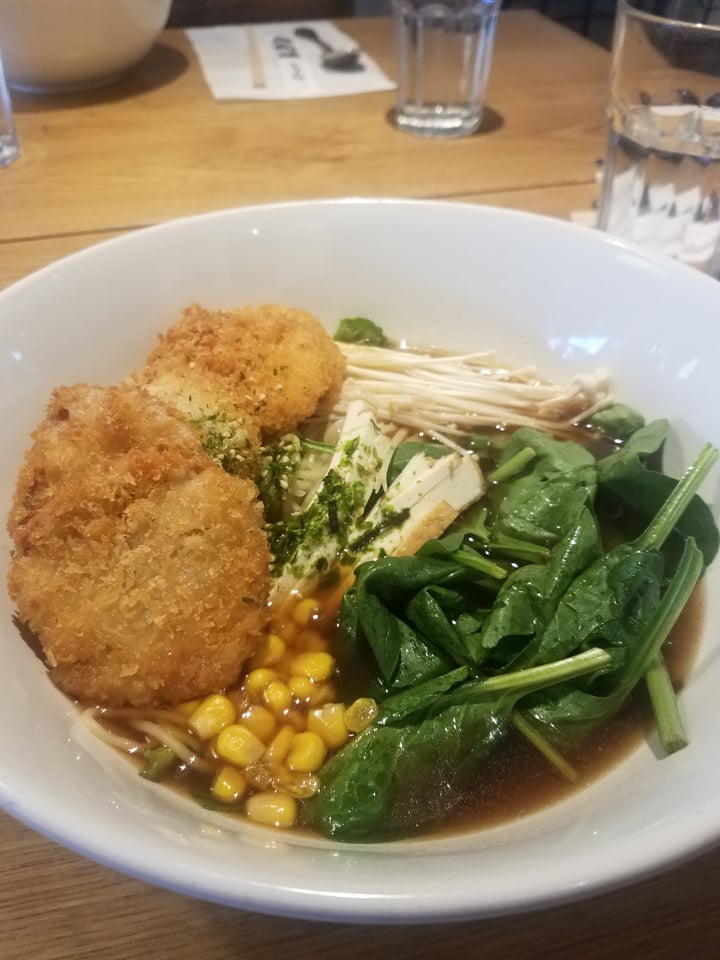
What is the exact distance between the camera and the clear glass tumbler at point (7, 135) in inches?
104

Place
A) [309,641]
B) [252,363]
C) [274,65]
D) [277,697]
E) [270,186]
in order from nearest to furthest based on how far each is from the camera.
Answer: [277,697] → [309,641] → [252,363] → [270,186] → [274,65]

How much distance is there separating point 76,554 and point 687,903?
41.4 inches

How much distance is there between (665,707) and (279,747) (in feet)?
Result: 2.08

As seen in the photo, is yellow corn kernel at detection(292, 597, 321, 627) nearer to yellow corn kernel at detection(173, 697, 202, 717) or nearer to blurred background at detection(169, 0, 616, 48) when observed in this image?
yellow corn kernel at detection(173, 697, 202, 717)

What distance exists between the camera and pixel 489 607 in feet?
4.71

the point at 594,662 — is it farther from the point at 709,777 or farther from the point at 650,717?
the point at 709,777

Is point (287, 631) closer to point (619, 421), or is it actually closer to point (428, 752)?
point (428, 752)

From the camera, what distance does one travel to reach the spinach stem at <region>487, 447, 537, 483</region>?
177cm

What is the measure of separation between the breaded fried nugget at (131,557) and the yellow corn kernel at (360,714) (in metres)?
0.21

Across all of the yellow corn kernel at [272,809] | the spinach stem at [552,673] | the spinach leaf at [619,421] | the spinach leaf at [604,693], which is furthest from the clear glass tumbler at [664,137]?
the yellow corn kernel at [272,809]

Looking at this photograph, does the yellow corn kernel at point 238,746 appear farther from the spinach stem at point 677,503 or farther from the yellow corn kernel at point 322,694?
the spinach stem at point 677,503

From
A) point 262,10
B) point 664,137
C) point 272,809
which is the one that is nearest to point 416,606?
point 272,809

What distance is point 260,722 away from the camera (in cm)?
135

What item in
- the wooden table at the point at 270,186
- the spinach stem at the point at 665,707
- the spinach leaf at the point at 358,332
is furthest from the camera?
the spinach leaf at the point at 358,332
